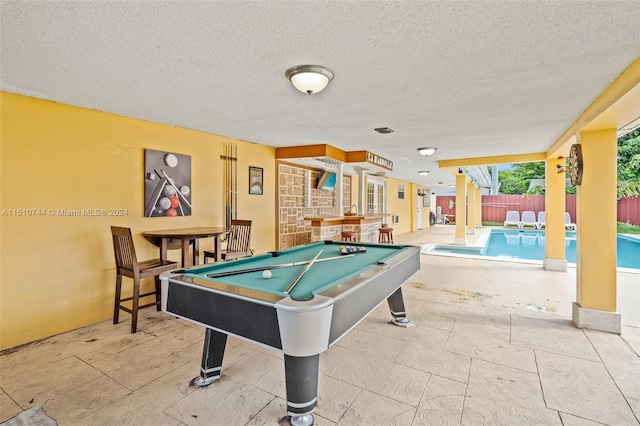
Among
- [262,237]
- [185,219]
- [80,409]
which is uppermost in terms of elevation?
[185,219]

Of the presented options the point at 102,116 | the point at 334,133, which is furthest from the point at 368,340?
the point at 102,116

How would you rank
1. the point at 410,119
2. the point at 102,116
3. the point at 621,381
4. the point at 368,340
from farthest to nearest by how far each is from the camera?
1. the point at 410,119
2. the point at 102,116
3. the point at 368,340
4. the point at 621,381

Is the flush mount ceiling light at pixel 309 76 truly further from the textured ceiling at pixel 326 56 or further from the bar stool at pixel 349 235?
the bar stool at pixel 349 235

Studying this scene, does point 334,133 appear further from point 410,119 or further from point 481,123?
point 481,123

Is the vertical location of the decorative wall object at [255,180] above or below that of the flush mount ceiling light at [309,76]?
below

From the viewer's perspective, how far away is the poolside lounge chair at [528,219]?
14.1 metres

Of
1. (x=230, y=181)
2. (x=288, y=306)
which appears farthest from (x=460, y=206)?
(x=288, y=306)

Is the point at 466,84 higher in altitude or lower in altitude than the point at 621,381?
higher

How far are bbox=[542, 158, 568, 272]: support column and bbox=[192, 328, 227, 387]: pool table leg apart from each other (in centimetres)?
599

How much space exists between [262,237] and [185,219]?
155 cm

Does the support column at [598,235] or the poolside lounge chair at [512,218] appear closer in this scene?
the support column at [598,235]

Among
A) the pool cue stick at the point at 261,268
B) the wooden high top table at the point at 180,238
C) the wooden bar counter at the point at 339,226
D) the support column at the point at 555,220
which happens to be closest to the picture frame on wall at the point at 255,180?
the wooden bar counter at the point at 339,226

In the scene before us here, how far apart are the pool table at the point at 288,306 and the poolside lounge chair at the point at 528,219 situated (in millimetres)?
14790

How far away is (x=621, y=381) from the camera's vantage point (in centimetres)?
211
